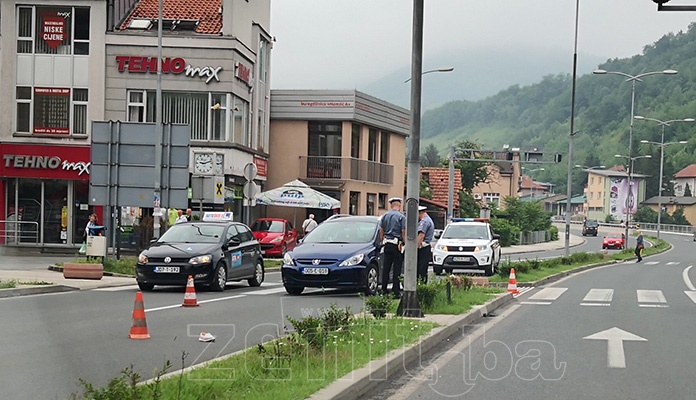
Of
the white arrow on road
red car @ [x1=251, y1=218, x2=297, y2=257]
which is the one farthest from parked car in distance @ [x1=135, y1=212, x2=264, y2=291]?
red car @ [x1=251, y1=218, x2=297, y2=257]

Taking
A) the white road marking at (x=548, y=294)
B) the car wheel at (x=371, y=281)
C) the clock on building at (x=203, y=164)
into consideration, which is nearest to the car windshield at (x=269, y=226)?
the clock on building at (x=203, y=164)

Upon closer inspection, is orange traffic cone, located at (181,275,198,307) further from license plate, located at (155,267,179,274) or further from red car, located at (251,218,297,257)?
red car, located at (251,218,297,257)

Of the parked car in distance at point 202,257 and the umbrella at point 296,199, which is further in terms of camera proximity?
the umbrella at point 296,199

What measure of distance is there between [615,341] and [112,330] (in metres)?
6.75

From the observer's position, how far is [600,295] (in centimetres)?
2148

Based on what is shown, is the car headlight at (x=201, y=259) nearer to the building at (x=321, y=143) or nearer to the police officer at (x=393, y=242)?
the police officer at (x=393, y=242)

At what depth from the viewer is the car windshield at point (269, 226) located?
3897 centimetres

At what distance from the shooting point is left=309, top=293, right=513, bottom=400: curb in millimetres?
7629

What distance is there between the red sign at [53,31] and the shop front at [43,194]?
14.0ft

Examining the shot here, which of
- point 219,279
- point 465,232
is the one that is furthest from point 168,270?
point 465,232

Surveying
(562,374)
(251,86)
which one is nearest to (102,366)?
(562,374)

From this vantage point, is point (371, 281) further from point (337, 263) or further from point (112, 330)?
point (112, 330)

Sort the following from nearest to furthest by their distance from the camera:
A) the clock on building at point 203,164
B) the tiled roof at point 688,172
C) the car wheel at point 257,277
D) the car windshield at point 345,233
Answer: the car windshield at point 345,233 → the car wheel at point 257,277 → the clock on building at point 203,164 → the tiled roof at point 688,172

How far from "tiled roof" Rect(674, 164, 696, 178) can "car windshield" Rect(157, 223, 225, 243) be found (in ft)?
492
